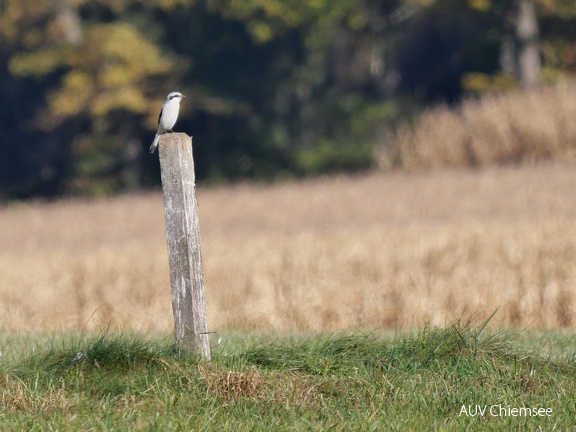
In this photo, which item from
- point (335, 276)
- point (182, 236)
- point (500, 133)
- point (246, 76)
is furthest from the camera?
point (246, 76)

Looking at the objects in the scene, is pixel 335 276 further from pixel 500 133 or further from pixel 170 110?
Answer: pixel 500 133

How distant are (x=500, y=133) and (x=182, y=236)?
24.6 m

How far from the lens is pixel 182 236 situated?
891 centimetres

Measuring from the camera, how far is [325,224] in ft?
75.4

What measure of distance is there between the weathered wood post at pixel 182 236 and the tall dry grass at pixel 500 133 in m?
23.1

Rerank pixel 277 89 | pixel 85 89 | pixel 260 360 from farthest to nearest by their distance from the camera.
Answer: pixel 277 89
pixel 85 89
pixel 260 360

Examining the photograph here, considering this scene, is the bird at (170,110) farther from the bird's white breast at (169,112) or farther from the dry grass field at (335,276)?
the dry grass field at (335,276)

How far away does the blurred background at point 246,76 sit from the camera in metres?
40.3

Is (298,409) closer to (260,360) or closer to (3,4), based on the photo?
(260,360)

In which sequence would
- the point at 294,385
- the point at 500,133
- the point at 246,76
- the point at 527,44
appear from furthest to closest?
the point at 246,76 < the point at 527,44 < the point at 500,133 < the point at 294,385

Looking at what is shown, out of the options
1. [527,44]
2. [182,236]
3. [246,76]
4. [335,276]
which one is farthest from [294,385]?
[246,76]

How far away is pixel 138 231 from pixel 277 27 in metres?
17.7

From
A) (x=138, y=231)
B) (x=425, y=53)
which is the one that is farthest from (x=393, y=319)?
(x=425, y=53)

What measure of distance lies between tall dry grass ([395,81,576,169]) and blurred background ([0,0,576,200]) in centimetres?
252
